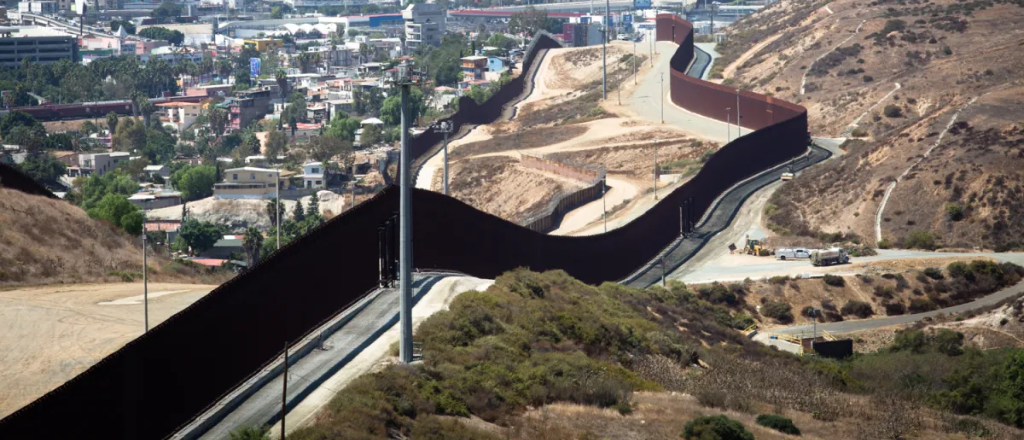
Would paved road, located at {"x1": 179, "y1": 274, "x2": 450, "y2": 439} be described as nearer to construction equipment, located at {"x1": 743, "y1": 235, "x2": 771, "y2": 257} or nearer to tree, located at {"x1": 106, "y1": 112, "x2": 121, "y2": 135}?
construction equipment, located at {"x1": 743, "y1": 235, "x2": 771, "y2": 257}

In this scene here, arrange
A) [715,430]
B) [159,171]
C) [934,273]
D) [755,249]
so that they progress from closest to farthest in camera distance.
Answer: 1. [715,430]
2. [934,273]
3. [755,249]
4. [159,171]

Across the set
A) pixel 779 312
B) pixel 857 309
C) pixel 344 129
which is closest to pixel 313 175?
pixel 344 129

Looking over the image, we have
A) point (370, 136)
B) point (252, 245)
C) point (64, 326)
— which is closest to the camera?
point (64, 326)

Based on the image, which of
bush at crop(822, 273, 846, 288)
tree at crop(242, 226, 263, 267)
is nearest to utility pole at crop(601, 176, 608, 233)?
bush at crop(822, 273, 846, 288)

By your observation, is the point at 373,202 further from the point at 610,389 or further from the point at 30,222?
the point at 30,222

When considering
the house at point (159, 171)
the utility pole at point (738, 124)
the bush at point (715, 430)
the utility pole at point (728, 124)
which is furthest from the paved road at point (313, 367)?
the house at point (159, 171)

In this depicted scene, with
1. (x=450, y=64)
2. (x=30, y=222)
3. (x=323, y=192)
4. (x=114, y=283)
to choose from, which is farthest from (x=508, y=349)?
(x=450, y=64)

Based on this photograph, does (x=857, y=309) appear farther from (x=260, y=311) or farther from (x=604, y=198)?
(x=260, y=311)
